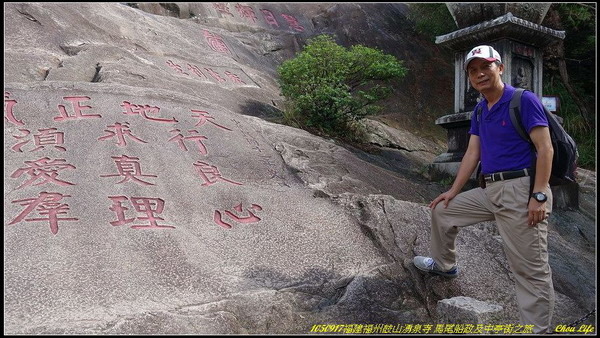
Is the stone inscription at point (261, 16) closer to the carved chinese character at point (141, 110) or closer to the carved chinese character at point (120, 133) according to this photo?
the carved chinese character at point (141, 110)

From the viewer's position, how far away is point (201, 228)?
11.3 ft

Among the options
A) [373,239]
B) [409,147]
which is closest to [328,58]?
[409,147]

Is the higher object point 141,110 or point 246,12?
point 246,12

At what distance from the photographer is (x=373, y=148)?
682 cm

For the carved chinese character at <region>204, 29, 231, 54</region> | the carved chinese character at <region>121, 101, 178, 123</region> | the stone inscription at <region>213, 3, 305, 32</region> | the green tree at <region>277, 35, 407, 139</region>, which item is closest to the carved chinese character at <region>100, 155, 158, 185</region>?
the carved chinese character at <region>121, 101, 178, 123</region>

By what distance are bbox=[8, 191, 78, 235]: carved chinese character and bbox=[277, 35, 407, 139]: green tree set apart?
3.44 meters

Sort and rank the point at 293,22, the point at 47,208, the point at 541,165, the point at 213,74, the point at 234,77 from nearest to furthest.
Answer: the point at 541,165 < the point at 47,208 < the point at 213,74 < the point at 234,77 < the point at 293,22

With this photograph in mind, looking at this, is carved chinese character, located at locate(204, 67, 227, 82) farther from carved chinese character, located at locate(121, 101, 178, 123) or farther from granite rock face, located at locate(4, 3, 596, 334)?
carved chinese character, located at locate(121, 101, 178, 123)

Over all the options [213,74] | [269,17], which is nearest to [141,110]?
[213,74]

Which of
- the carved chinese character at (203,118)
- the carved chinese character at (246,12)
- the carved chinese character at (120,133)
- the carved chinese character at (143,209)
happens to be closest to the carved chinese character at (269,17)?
the carved chinese character at (246,12)

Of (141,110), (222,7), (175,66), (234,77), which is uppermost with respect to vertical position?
(222,7)

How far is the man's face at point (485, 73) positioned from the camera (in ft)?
8.87

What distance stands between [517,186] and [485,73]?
0.66 metres

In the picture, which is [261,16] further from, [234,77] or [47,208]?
[47,208]
